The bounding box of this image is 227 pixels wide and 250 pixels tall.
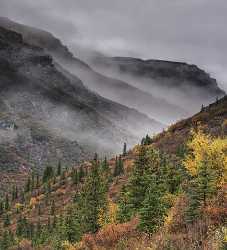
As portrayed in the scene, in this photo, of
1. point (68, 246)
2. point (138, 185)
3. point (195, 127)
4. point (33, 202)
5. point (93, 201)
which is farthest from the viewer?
point (33, 202)

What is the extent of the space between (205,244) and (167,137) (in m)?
118

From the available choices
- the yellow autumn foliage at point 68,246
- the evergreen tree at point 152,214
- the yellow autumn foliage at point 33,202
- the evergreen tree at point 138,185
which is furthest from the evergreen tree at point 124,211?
the yellow autumn foliage at point 33,202

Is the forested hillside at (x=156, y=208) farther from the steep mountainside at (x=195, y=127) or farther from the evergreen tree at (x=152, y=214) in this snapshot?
the steep mountainside at (x=195, y=127)

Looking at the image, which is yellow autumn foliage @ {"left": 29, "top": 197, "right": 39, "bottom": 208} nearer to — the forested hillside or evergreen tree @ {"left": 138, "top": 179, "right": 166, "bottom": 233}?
the forested hillside

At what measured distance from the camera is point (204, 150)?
42.0 m

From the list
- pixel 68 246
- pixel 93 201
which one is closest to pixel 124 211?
pixel 93 201

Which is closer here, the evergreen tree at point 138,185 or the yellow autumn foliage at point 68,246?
the yellow autumn foliage at point 68,246

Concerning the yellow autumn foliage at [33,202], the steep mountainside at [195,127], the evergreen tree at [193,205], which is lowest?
the yellow autumn foliage at [33,202]

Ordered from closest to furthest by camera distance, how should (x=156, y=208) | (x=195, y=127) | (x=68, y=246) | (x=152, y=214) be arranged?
(x=152, y=214), (x=156, y=208), (x=68, y=246), (x=195, y=127)

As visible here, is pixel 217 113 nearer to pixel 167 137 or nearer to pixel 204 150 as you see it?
pixel 167 137

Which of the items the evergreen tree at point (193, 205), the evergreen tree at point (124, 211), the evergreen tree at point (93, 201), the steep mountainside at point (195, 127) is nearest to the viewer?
the evergreen tree at point (193, 205)

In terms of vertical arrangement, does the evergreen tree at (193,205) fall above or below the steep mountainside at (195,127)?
below

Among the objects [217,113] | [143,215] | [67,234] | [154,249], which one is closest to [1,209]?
[217,113]

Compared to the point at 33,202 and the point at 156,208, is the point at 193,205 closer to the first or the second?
the point at 156,208
